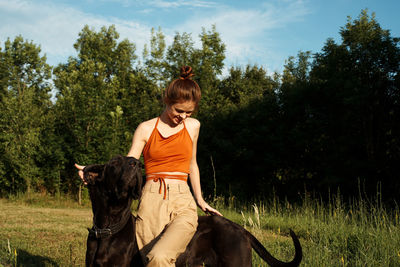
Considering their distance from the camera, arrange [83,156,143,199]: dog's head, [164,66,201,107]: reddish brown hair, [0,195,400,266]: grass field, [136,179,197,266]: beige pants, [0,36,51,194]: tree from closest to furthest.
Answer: [83,156,143,199]: dog's head, [136,179,197,266]: beige pants, [164,66,201,107]: reddish brown hair, [0,195,400,266]: grass field, [0,36,51,194]: tree

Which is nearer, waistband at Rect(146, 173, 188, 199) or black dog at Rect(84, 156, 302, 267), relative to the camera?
black dog at Rect(84, 156, 302, 267)

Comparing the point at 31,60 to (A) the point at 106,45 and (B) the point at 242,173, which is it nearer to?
(A) the point at 106,45

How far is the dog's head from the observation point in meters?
2.69

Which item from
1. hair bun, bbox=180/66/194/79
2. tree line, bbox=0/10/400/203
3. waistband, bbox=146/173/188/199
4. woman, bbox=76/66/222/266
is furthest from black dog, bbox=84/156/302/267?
tree line, bbox=0/10/400/203

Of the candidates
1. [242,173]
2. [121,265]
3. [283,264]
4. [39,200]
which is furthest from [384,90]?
[39,200]

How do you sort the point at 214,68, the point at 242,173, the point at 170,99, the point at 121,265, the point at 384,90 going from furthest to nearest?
the point at 214,68 → the point at 242,173 → the point at 384,90 → the point at 170,99 → the point at 121,265

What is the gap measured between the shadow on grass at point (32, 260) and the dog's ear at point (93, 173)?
297 centimetres

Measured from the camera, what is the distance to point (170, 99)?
317 centimetres

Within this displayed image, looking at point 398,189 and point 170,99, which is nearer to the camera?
point 170,99

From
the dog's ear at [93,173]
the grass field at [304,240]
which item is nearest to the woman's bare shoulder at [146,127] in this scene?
the dog's ear at [93,173]

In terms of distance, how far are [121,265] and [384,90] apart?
15330 mm

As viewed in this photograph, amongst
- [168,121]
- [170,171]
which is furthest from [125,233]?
[168,121]

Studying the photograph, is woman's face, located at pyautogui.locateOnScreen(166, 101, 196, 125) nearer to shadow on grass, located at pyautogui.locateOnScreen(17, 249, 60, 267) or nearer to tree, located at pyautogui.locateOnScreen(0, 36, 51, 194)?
shadow on grass, located at pyautogui.locateOnScreen(17, 249, 60, 267)

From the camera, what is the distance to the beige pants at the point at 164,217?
2.80 meters
